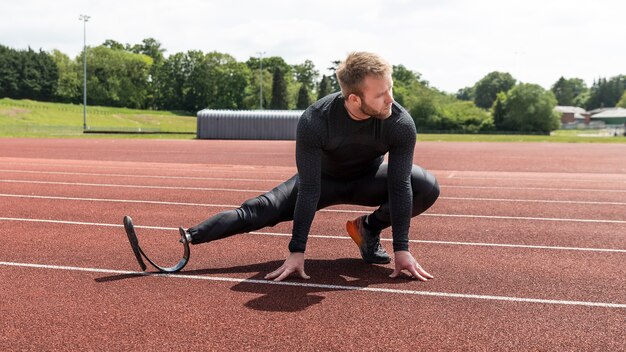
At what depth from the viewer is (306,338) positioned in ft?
10.8

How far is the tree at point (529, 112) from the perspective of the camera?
81.1 meters

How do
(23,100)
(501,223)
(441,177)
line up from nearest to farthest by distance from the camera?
(501,223) < (441,177) < (23,100)

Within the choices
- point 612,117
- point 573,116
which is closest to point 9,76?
point 573,116

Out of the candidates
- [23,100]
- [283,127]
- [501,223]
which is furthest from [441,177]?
[23,100]

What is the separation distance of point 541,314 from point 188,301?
2.15 meters

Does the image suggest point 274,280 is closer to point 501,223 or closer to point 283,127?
point 501,223

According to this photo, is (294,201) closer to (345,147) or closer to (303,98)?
→ (345,147)

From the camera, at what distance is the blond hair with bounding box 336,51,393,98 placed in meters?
3.79

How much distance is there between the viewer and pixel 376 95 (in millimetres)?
3848

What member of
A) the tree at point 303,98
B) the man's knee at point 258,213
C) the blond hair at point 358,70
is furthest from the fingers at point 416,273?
the tree at point 303,98

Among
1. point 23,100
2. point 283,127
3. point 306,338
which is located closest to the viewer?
point 306,338

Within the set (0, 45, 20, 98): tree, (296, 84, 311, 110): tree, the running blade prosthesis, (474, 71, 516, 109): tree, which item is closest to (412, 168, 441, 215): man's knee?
the running blade prosthesis

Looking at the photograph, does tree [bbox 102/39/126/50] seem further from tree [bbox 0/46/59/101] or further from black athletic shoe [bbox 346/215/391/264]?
black athletic shoe [bbox 346/215/391/264]

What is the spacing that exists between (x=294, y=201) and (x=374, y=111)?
107cm
